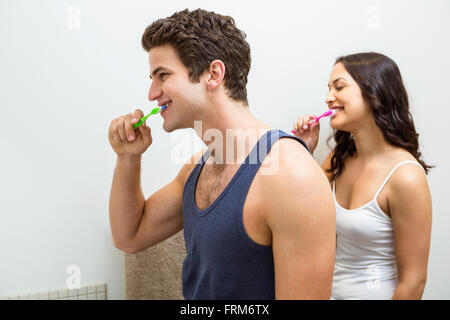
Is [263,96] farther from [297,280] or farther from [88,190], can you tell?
[297,280]

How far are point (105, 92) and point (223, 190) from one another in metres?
0.68

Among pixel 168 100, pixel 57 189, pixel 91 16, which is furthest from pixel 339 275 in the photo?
pixel 91 16

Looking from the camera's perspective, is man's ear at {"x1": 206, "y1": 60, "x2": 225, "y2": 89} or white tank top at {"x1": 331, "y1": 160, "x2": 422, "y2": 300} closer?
man's ear at {"x1": 206, "y1": 60, "x2": 225, "y2": 89}

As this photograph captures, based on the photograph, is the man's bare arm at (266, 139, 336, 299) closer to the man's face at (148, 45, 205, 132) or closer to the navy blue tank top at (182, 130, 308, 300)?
the navy blue tank top at (182, 130, 308, 300)

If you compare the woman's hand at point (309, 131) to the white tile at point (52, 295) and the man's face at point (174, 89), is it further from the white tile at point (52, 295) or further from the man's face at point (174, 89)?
the white tile at point (52, 295)

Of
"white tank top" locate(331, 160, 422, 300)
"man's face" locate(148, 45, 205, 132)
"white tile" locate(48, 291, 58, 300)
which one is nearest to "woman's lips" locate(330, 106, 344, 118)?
"white tank top" locate(331, 160, 422, 300)

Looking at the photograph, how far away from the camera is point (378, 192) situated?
114 centimetres

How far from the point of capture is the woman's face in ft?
3.92

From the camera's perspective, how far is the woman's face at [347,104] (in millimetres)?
1193

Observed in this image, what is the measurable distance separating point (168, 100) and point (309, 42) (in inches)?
29.1

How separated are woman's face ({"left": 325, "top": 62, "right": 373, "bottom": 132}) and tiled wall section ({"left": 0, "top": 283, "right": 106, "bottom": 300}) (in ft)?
3.04

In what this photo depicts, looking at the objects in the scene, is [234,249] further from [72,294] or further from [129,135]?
[72,294]

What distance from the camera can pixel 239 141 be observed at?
33.7 inches

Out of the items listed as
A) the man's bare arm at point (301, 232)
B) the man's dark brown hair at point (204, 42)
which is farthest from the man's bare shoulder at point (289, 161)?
the man's dark brown hair at point (204, 42)
